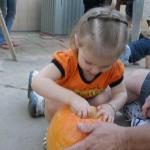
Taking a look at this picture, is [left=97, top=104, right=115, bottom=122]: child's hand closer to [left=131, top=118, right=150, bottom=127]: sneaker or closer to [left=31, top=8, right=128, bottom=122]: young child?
[left=31, top=8, right=128, bottom=122]: young child

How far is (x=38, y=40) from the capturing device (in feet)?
16.3

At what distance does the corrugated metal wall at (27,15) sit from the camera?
5621 millimetres

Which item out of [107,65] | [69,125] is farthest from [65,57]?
[69,125]

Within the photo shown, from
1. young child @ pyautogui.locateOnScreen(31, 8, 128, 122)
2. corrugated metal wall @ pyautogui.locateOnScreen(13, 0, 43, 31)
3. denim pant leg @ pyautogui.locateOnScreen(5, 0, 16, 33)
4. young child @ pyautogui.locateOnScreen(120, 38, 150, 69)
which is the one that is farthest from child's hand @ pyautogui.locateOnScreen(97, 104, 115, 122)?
corrugated metal wall @ pyautogui.locateOnScreen(13, 0, 43, 31)

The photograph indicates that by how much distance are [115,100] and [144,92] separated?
0.37 metres

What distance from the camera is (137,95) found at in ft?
7.09

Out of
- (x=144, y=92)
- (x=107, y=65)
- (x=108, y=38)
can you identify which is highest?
(x=108, y=38)

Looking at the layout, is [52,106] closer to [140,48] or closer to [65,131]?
[65,131]

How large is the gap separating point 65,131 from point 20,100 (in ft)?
3.42

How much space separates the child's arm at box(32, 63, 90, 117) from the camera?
4.91ft

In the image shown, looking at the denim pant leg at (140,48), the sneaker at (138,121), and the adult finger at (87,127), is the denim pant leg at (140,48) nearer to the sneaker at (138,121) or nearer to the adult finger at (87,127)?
the sneaker at (138,121)

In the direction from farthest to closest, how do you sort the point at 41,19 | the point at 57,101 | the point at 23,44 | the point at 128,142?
the point at 41,19, the point at 23,44, the point at 57,101, the point at 128,142

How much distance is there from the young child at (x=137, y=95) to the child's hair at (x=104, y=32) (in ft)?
1.90

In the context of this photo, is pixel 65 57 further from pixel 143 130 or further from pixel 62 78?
pixel 143 130
